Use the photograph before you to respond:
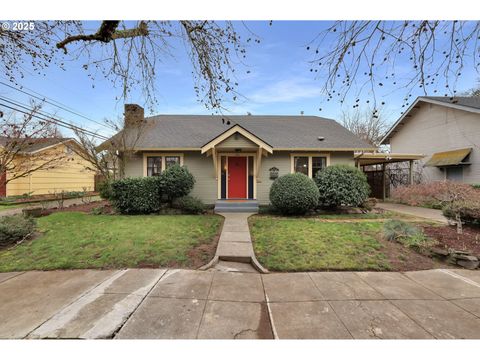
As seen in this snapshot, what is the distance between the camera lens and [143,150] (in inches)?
398

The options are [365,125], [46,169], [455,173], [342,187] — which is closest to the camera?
[46,169]

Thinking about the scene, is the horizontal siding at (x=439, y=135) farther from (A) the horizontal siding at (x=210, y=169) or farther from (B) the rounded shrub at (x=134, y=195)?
(B) the rounded shrub at (x=134, y=195)

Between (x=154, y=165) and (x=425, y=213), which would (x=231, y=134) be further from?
(x=425, y=213)

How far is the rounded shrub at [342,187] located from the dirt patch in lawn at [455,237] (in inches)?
113

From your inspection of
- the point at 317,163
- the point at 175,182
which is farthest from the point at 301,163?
the point at 175,182

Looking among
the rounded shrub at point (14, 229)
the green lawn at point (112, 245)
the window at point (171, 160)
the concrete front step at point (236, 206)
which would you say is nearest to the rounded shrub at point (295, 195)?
the concrete front step at point (236, 206)

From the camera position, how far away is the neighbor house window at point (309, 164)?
10.8 meters

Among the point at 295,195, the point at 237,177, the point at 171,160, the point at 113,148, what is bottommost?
the point at 295,195

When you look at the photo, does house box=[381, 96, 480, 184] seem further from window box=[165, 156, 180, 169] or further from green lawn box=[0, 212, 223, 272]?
window box=[165, 156, 180, 169]

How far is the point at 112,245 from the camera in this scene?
5184 millimetres

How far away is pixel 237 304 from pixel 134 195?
7.47 meters

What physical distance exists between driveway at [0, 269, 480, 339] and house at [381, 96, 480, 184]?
37.4ft

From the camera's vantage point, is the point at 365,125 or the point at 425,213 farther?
the point at 365,125

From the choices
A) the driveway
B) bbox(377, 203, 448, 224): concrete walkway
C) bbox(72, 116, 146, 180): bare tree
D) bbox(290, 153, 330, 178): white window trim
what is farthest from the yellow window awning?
bbox(72, 116, 146, 180): bare tree
